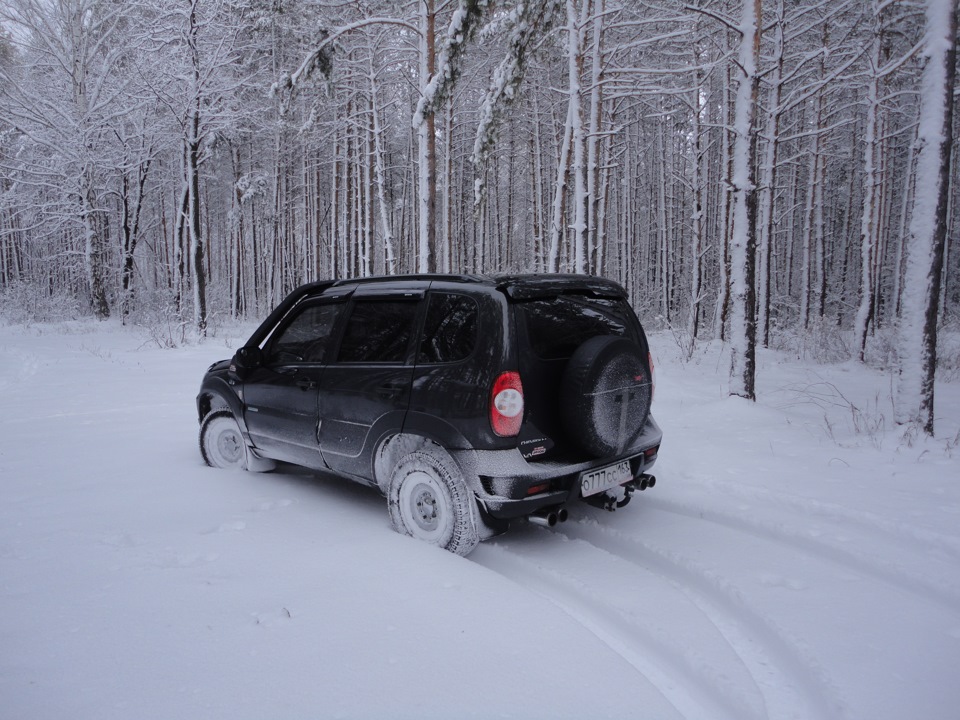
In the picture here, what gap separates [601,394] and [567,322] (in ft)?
1.82

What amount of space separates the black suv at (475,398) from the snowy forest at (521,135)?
15.2 feet

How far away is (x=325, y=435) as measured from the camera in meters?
4.32

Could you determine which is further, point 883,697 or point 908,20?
point 908,20

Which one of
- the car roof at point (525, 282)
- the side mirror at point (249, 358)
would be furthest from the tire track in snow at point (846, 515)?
the side mirror at point (249, 358)

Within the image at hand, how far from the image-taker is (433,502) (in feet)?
12.3

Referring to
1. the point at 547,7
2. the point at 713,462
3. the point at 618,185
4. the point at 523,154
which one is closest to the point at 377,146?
the point at 547,7

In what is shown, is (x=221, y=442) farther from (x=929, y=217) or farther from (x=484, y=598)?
(x=929, y=217)

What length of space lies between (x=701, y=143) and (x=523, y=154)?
1249 cm

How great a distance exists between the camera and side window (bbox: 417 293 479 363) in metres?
3.59

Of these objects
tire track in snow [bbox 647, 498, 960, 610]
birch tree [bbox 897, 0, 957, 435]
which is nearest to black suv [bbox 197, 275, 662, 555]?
tire track in snow [bbox 647, 498, 960, 610]

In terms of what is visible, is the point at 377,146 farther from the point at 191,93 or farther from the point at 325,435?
the point at 325,435

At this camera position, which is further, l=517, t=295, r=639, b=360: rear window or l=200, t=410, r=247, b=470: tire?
l=200, t=410, r=247, b=470: tire

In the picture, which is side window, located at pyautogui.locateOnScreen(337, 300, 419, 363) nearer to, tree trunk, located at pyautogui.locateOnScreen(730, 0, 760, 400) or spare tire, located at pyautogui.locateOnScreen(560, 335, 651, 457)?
spare tire, located at pyautogui.locateOnScreen(560, 335, 651, 457)

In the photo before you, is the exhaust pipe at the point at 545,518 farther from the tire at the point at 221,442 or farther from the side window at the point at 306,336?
the tire at the point at 221,442
